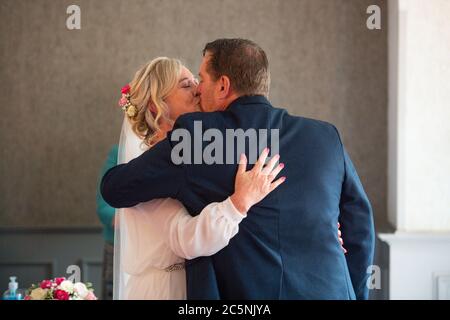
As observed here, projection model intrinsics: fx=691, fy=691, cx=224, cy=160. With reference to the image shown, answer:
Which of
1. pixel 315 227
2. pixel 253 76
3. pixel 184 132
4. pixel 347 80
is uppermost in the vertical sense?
pixel 347 80

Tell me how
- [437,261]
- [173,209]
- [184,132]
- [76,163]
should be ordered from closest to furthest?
[184,132] < [173,209] < [437,261] < [76,163]

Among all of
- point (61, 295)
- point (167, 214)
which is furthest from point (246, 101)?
point (61, 295)

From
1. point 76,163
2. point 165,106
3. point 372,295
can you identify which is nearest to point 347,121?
point 372,295

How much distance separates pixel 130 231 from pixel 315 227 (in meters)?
0.51

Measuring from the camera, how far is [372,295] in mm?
3648

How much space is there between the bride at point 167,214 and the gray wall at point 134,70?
1.51 m

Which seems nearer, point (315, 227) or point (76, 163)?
point (315, 227)

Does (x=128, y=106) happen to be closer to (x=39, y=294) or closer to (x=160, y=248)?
(x=160, y=248)

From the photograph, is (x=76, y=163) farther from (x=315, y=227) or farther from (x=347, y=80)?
(x=315, y=227)

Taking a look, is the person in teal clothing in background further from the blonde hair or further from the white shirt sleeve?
the white shirt sleeve

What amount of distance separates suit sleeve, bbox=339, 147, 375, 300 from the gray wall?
196 cm

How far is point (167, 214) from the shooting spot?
1773 millimetres

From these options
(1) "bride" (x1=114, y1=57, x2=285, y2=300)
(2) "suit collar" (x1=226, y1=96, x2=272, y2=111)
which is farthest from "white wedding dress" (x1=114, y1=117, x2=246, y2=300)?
(2) "suit collar" (x1=226, y1=96, x2=272, y2=111)

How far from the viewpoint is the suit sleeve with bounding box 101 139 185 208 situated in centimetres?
164
